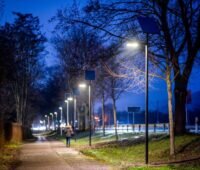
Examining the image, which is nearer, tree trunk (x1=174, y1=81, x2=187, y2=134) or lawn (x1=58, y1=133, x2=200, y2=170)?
lawn (x1=58, y1=133, x2=200, y2=170)

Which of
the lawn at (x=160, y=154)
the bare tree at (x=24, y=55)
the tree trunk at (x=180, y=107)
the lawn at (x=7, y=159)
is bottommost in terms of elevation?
the lawn at (x=7, y=159)

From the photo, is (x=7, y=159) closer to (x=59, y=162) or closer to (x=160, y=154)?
(x=59, y=162)

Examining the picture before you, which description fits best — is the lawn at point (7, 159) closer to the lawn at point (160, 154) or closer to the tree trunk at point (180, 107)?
the lawn at point (160, 154)

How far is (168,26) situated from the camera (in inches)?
931

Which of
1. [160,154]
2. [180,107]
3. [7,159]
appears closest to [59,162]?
[7,159]

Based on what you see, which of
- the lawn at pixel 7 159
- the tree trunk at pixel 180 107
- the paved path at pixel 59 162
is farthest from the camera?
the tree trunk at pixel 180 107

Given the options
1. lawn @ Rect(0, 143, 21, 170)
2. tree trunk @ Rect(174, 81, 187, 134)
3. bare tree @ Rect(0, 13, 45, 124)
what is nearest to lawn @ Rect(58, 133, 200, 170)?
tree trunk @ Rect(174, 81, 187, 134)

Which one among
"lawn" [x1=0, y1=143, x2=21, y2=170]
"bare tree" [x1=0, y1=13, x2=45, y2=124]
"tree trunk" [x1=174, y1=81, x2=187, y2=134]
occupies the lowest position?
"lawn" [x1=0, y1=143, x2=21, y2=170]

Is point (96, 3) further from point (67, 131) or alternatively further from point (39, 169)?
point (67, 131)

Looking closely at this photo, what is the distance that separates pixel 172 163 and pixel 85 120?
180 ft

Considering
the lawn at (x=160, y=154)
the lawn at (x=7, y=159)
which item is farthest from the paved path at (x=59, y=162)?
the lawn at (x=160, y=154)

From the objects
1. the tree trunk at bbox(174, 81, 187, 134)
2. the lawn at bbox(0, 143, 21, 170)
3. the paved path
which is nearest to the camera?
the paved path

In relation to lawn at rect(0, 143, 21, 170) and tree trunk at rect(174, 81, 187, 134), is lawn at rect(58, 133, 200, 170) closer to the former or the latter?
tree trunk at rect(174, 81, 187, 134)

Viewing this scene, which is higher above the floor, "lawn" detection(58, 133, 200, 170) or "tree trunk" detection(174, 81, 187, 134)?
"tree trunk" detection(174, 81, 187, 134)
